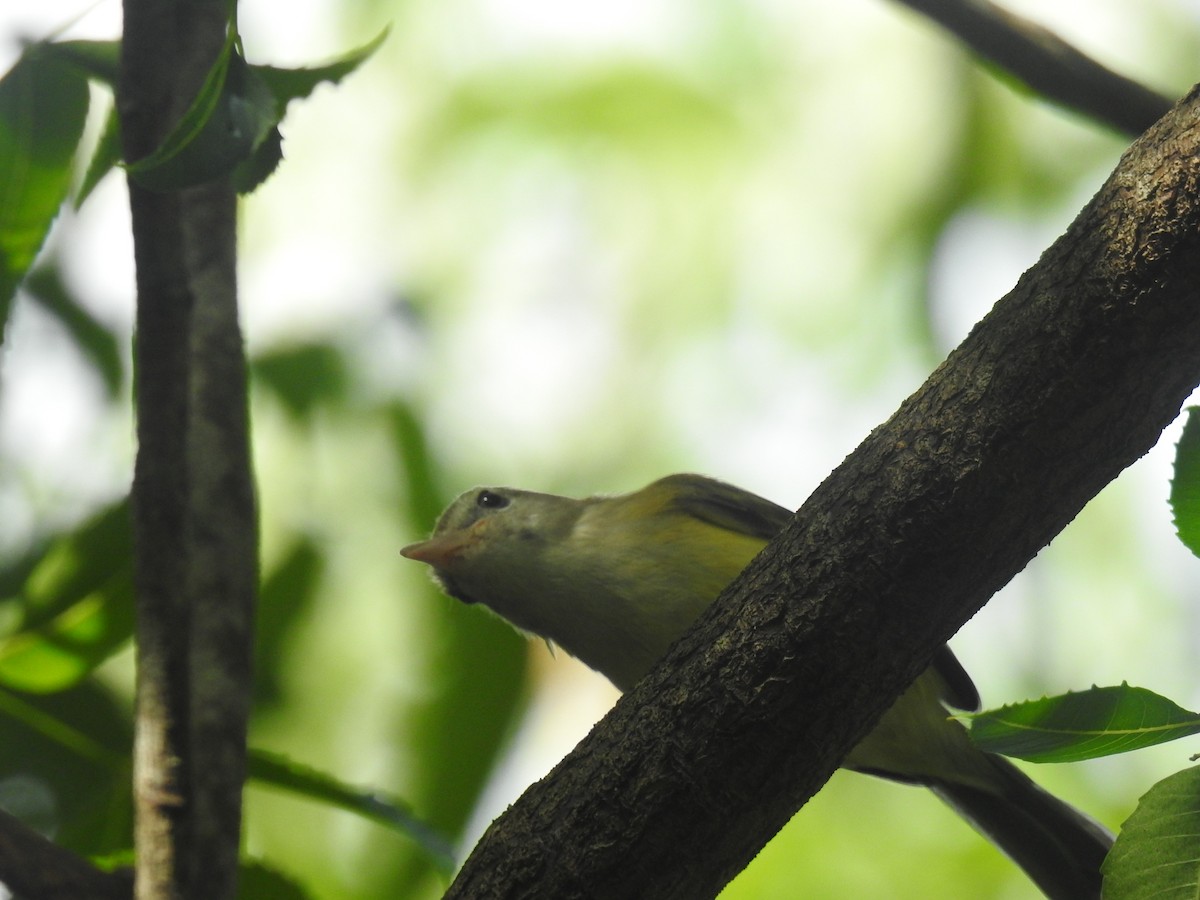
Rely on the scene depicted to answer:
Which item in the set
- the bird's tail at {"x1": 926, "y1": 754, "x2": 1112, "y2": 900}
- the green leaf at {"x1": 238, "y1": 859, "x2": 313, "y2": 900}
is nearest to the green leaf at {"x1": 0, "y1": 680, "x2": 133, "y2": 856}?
the green leaf at {"x1": 238, "y1": 859, "x2": 313, "y2": 900}

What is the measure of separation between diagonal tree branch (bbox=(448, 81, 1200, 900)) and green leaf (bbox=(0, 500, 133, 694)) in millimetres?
2120

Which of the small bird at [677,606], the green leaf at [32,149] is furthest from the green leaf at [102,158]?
the small bird at [677,606]

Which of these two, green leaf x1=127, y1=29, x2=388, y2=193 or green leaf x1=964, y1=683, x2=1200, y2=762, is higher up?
green leaf x1=127, y1=29, x2=388, y2=193

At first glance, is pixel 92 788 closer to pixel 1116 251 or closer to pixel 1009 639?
pixel 1116 251

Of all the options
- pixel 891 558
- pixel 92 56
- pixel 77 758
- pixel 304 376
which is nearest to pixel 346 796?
pixel 77 758

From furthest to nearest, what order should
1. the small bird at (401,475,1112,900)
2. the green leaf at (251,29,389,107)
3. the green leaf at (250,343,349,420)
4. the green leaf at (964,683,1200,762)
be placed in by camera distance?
1. the green leaf at (250,343,349,420)
2. the small bird at (401,475,1112,900)
3. the green leaf at (251,29,389,107)
4. the green leaf at (964,683,1200,762)

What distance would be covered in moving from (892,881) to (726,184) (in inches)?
214

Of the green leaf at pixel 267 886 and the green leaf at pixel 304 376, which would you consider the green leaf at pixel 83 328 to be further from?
the green leaf at pixel 267 886

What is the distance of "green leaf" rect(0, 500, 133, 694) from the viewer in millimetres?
3725

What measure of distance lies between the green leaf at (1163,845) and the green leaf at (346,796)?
6.40 ft

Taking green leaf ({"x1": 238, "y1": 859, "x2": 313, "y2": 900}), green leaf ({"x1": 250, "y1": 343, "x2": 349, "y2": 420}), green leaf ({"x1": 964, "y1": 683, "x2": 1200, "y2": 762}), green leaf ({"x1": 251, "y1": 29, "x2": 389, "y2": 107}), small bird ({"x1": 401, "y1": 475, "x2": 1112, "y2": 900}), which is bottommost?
green leaf ({"x1": 964, "y1": 683, "x2": 1200, "y2": 762})

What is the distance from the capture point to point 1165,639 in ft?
26.0

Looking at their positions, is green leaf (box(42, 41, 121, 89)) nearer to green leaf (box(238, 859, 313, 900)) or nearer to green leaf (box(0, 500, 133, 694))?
green leaf (box(0, 500, 133, 694))

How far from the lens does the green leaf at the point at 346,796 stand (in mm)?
3252
